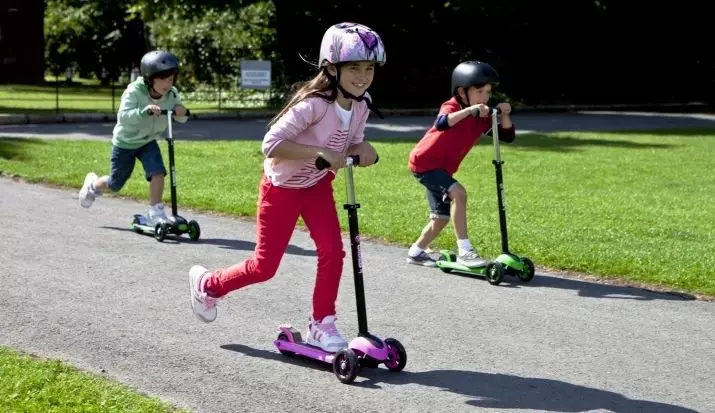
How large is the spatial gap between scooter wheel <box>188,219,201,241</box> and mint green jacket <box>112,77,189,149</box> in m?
0.92

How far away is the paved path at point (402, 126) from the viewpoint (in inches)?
907

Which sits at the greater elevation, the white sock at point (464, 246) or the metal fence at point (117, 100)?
the metal fence at point (117, 100)

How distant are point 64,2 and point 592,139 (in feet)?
116

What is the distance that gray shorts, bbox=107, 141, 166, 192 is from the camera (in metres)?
10.8

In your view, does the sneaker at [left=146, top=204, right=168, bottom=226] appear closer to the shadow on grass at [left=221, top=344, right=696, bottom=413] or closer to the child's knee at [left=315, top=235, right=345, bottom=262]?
the shadow on grass at [left=221, top=344, right=696, bottom=413]

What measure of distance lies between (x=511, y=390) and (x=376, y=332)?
1392mm

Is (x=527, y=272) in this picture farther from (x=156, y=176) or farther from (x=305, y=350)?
(x=156, y=176)

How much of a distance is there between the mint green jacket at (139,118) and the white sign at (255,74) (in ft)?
66.0

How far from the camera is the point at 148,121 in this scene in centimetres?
1077

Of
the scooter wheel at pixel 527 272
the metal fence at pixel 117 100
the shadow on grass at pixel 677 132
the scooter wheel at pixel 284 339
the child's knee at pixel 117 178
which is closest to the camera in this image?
the scooter wheel at pixel 284 339

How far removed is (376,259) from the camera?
960 centimetres

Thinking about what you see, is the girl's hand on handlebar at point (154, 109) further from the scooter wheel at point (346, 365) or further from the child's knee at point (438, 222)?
the scooter wheel at point (346, 365)

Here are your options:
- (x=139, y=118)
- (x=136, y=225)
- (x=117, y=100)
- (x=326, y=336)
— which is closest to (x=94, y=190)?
(x=136, y=225)

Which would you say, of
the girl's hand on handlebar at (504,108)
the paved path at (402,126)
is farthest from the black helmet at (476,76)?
the paved path at (402,126)
